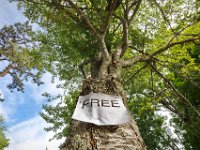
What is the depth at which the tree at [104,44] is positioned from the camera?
234cm

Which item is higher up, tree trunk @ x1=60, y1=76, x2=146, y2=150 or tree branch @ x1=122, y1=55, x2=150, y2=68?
tree branch @ x1=122, y1=55, x2=150, y2=68

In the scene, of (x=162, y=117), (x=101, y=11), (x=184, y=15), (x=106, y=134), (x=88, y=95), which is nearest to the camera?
(x=106, y=134)

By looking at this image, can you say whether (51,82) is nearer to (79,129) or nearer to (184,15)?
(184,15)

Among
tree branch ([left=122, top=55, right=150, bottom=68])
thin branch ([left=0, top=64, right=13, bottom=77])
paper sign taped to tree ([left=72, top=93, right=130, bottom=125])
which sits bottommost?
paper sign taped to tree ([left=72, top=93, right=130, bottom=125])

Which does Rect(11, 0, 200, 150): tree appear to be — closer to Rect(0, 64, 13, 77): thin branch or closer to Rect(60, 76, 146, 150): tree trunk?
Rect(60, 76, 146, 150): tree trunk

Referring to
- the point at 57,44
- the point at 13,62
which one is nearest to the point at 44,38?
the point at 57,44

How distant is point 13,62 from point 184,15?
11.2m

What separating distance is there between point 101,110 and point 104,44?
1.61 metres

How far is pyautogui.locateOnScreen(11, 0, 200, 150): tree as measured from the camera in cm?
234

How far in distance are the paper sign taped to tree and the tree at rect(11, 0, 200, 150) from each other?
7cm

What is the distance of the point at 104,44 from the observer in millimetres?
3914

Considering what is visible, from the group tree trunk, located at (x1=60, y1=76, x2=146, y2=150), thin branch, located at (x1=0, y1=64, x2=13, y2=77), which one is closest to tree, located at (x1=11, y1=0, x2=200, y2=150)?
tree trunk, located at (x1=60, y1=76, x2=146, y2=150)

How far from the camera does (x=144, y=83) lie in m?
8.37

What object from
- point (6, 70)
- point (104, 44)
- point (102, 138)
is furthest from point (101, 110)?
point (6, 70)
